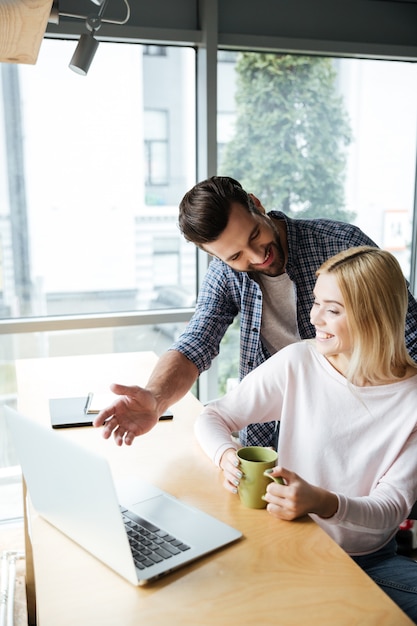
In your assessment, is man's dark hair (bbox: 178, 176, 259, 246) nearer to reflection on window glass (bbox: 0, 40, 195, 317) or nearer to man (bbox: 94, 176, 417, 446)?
man (bbox: 94, 176, 417, 446)

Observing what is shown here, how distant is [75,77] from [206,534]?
2.26 meters

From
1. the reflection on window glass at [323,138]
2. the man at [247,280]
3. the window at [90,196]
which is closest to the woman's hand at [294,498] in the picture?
the man at [247,280]

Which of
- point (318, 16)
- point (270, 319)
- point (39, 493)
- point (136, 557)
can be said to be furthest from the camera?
Result: point (318, 16)

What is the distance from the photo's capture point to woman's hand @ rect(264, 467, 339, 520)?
45.6 inches

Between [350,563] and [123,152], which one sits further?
[123,152]

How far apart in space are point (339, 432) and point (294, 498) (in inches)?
12.6

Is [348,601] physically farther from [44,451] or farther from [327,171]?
[327,171]

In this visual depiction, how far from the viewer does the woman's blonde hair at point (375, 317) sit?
1434mm

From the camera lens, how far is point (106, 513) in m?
0.94

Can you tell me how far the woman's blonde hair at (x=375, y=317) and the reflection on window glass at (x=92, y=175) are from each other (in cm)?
167

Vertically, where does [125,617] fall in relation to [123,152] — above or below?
below

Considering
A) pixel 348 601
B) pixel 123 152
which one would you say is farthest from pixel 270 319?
pixel 123 152

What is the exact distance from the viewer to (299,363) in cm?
154

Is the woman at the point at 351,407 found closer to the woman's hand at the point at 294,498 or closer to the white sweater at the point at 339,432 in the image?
the white sweater at the point at 339,432
